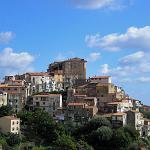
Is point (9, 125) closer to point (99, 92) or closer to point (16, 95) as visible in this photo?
point (16, 95)

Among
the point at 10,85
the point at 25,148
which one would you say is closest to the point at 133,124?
the point at 25,148

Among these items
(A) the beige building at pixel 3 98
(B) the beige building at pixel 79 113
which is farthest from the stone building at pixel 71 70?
(B) the beige building at pixel 79 113

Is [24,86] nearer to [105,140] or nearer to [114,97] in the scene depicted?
[114,97]

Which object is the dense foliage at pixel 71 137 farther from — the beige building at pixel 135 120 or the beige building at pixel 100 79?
the beige building at pixel 100 79

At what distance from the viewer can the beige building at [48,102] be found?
6738 cm

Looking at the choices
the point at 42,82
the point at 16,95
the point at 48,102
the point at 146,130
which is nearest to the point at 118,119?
the point at 146,130

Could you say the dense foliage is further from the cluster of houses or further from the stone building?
the stone building

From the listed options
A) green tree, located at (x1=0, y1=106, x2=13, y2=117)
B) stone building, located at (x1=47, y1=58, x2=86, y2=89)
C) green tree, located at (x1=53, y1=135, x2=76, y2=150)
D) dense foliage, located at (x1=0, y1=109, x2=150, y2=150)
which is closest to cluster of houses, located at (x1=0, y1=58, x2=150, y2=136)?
stone building, located at (x1=47, y1=58, x2=86, y2=89)

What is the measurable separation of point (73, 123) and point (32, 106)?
9.90 meters

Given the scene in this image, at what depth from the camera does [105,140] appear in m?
53.8

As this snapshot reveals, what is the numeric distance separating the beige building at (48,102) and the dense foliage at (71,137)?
984 cm

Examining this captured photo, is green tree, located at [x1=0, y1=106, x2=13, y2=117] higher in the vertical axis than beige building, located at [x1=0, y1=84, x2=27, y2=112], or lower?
lower

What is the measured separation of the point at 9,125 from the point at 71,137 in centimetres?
789

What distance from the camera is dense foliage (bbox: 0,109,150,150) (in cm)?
5078
